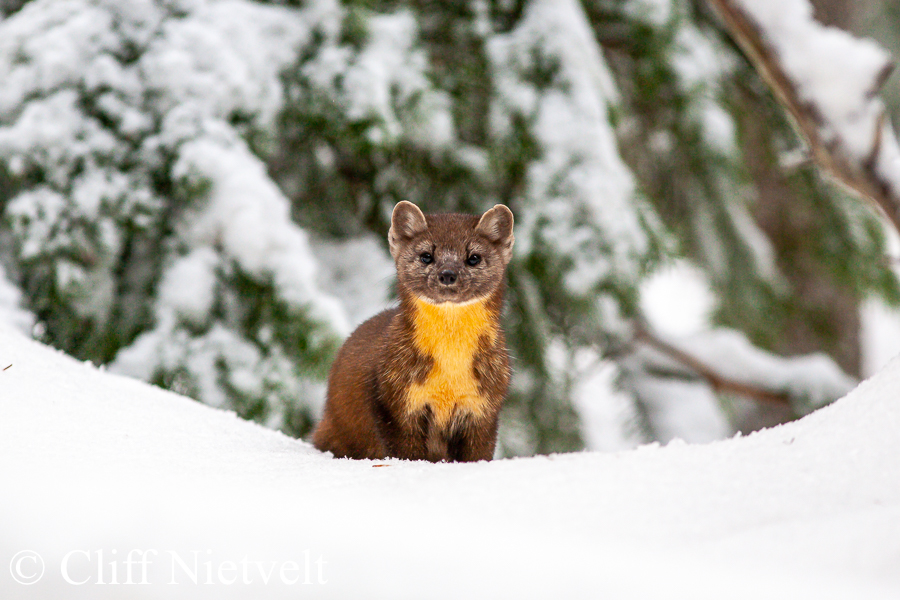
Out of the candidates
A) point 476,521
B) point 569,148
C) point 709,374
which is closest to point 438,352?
point 476,521

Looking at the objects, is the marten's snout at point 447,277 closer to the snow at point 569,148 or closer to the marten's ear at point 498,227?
the marten's ear at point 498,227

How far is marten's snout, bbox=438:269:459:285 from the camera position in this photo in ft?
8.21

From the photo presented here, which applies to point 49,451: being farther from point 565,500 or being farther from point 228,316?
point 228,316

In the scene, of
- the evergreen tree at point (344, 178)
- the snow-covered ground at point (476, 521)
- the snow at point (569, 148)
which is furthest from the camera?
the snow at point (569, 148)

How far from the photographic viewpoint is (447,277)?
2.50 metres

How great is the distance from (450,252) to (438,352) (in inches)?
11.3

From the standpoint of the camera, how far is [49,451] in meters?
1.90

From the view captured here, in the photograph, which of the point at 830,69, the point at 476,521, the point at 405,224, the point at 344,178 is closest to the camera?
the point at 476,521

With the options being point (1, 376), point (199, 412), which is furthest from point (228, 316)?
point (1, 376)

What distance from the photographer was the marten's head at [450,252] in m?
2.53

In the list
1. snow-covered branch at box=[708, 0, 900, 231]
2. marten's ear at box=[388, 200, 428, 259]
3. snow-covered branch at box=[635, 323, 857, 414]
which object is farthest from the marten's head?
snow-covered branch at box=[635, 323, 857, 414]

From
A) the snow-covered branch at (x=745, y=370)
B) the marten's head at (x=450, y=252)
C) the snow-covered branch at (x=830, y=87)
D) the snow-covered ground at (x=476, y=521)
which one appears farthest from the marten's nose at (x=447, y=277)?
the snow-covered branch at (x=745, y=370)

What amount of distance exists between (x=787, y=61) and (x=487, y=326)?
1425 millimetres

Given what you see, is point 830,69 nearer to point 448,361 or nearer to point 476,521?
point 448,361
